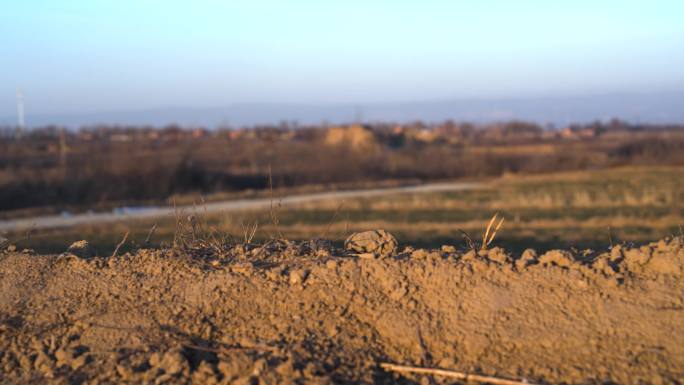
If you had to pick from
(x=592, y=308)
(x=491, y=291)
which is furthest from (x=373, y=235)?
(x=592, y=308)

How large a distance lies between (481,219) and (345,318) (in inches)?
922

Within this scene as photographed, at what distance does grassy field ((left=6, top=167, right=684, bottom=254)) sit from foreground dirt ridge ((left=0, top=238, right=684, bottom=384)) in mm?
11768

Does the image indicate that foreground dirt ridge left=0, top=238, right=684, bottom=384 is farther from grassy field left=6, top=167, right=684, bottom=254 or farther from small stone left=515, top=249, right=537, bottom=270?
grassy field left=6, top=167, right=684, bottom=254

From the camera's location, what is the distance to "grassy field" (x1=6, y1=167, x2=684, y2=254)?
20625 mm

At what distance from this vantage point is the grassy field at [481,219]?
20625 mm

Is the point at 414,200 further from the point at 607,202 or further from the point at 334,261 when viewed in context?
the point at 334,261

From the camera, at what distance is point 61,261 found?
183 inches

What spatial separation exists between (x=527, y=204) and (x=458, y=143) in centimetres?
5361

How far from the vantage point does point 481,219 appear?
26.8 meters

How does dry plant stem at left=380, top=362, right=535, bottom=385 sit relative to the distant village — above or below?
above

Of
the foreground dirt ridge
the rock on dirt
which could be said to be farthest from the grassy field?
the foreground dirt ridge

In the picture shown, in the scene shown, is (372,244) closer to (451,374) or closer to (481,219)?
(451,374)

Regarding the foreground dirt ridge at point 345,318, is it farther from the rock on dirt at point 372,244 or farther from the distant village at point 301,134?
the distant village at point 301,134

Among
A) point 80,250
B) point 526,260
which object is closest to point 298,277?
point 526,260
